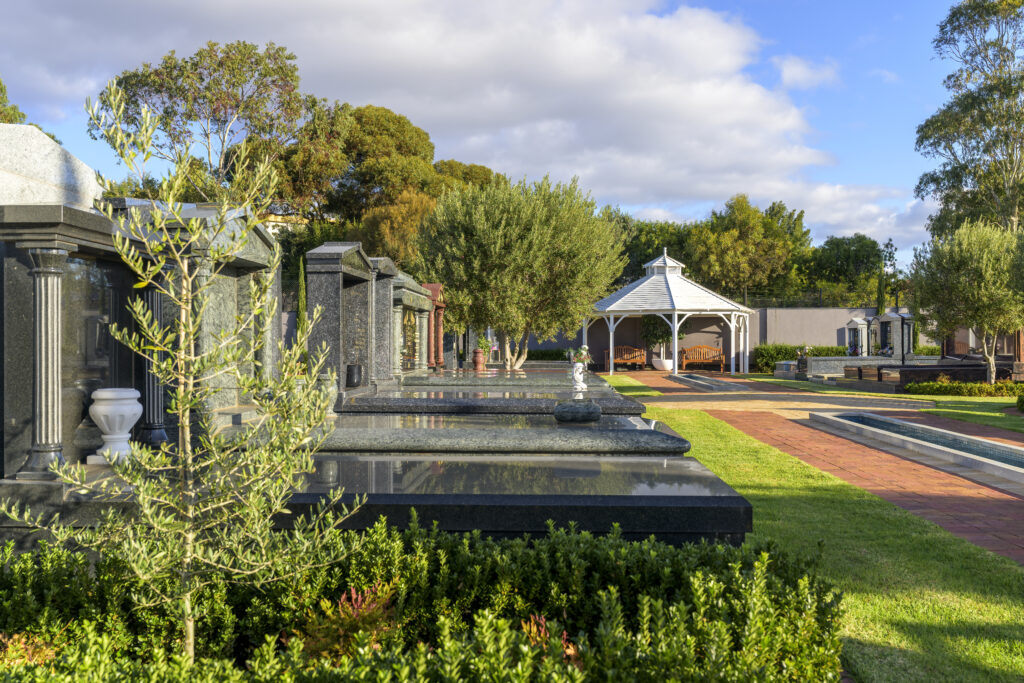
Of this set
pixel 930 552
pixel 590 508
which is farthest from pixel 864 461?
pixel 590 508

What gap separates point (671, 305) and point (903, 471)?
21.9m

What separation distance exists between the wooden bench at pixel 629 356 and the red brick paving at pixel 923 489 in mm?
22016

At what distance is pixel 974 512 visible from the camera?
→ 6582 millimetres

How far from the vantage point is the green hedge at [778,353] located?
3319cm

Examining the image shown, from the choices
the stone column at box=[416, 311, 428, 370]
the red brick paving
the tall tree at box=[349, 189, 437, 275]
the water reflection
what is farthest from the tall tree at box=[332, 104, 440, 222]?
the water reflection

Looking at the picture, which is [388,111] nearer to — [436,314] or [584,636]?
[436,314]

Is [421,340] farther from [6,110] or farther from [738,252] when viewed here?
[738,252]

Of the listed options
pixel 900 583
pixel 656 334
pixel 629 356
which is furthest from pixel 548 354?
pixel 900 583

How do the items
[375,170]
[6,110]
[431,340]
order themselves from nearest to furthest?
[431,340] → [6,110] → [375,170]

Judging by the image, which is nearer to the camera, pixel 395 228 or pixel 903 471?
pixel 903 471

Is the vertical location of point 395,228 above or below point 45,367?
above

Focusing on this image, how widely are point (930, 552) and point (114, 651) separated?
552cm

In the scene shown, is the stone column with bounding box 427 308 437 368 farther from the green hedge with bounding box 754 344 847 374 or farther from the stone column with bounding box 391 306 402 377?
the green hedge with bounding box 754 344 847 374

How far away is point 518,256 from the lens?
53.5 ft
